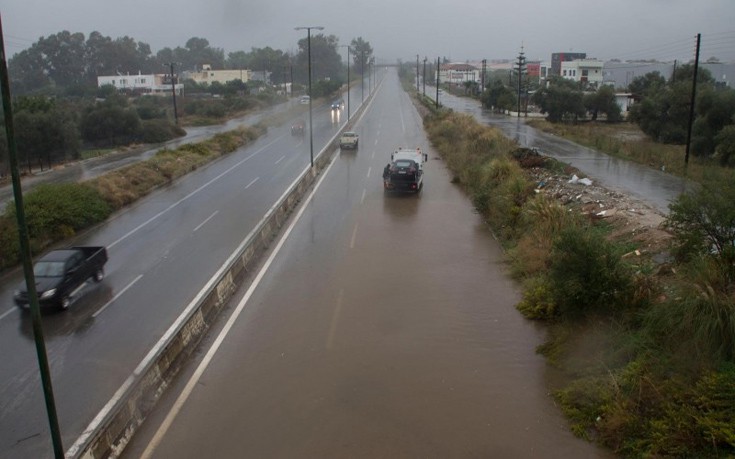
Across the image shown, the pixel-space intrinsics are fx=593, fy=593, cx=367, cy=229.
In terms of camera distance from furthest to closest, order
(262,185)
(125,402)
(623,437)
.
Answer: (262,185)
(125,402)
(623,437)

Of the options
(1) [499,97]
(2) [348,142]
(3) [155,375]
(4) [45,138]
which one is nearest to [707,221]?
(3) [155,375]

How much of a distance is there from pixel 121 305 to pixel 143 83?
12532 centimetres

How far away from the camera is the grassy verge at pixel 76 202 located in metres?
19.2

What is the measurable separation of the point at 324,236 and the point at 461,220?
5.80 m

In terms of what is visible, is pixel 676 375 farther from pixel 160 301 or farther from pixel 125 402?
pixel 160 301

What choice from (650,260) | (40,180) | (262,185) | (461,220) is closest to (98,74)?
(40,180)

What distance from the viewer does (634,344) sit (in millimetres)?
9547

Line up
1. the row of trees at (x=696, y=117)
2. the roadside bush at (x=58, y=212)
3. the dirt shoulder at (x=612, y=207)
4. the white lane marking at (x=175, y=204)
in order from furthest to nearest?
1. the row of trees at (x=696, y=117)
2. the white lane marking at (x=175, y=204)
3. the roadside bush at (x=58, y=212)
4. the dirt shoulder at (x=612, y=207)

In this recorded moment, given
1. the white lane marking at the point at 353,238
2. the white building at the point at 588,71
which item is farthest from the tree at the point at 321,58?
the white lane marking at the point at 353,238

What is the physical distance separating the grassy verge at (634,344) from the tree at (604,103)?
52706 millimetres

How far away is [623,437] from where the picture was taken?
8.09 meters

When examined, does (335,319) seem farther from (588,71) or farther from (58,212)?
(588,71)

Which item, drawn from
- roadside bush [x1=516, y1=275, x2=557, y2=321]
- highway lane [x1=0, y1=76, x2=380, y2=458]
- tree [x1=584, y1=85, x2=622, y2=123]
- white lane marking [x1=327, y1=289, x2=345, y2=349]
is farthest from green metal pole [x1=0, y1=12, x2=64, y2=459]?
tree [x1=584, y1=85, x2=622, y2=123]

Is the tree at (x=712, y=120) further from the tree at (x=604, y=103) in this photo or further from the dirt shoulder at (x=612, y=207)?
the tree at (x=604, y=103)
